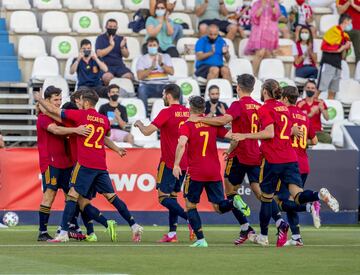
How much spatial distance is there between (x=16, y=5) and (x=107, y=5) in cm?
205

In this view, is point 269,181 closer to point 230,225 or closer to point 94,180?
point 94,180

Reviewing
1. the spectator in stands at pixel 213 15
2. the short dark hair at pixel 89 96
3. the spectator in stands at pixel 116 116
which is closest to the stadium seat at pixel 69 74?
the spectator in stands at pixel 116 116

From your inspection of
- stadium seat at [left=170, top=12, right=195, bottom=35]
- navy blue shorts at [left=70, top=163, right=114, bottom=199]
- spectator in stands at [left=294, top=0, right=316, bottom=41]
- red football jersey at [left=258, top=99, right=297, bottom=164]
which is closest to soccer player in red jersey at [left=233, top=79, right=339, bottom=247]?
red football jersey at [left=258, top=99, right=297, bottom=164]

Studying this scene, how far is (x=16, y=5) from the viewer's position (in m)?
27.6

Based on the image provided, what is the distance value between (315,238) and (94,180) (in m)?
3.63

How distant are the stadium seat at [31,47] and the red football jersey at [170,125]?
8835 mm

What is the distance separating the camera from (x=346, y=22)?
27.9 meters

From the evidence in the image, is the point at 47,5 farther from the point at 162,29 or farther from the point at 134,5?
the point at 162,29

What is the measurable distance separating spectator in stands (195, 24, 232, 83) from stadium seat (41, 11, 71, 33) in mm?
2988

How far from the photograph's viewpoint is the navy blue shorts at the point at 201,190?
16625mm

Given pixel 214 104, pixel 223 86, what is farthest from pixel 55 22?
pixel 214 104

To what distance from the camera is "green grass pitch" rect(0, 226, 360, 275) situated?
43.3ft

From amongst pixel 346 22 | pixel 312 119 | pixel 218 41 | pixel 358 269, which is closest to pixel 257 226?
pixel 312 119

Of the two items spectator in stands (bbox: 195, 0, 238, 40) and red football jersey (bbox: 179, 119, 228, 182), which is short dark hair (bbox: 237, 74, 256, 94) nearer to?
red football jersey (bbox: 179, 119, 228, 182)
